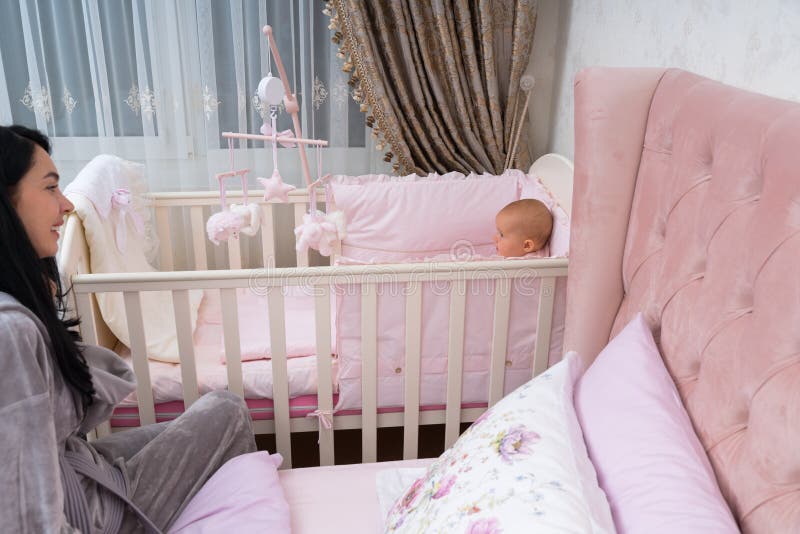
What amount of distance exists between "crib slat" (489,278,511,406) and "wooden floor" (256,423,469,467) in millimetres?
468

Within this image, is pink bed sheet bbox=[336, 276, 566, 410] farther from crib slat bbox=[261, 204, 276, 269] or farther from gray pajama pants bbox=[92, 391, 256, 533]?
crib slat bbox=[261, 204, 276, 269]

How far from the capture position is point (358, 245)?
2150mm

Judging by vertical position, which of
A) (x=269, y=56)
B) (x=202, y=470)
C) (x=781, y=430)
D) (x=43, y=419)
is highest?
(x=269, y=56)

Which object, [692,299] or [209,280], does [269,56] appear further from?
[692,299]

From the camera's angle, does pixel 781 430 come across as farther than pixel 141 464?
No

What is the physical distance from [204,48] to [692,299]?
1763mm

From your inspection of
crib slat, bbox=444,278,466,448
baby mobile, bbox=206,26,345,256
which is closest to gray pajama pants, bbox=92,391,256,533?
baby mobile, bbox=206,26,345,256

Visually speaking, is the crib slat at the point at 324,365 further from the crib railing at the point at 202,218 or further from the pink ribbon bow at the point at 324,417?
the crib railing at the point at 202,218

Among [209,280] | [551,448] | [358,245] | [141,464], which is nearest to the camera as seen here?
[551,448]

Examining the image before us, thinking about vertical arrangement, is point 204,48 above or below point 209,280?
above

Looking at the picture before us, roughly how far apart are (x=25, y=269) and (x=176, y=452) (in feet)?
1.65

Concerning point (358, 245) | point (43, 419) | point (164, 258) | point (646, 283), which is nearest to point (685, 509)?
point (646, 283)

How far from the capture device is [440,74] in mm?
2219

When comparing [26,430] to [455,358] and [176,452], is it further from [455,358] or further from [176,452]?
[455,358]
